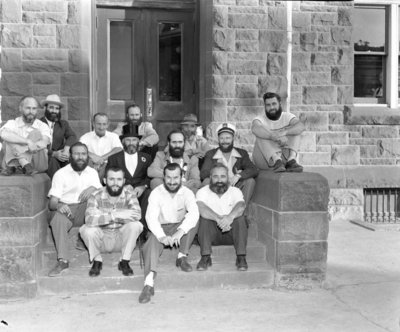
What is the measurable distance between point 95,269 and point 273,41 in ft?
15.9

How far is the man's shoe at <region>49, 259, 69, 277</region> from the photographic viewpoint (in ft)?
19.4

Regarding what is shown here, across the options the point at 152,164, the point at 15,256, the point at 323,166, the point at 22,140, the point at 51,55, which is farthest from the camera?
the point at 323,166

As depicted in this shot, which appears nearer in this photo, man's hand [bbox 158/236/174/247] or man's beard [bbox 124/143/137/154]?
man's hand [bbox 158/236/174/247]

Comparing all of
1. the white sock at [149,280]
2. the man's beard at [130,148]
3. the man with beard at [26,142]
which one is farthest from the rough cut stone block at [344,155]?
the white sock at [149,280]

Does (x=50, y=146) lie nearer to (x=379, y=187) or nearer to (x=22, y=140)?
(x=22, y=140)

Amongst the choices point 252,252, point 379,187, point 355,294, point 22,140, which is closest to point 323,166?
point 379,187

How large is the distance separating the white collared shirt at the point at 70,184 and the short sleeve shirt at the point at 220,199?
3.77 ft

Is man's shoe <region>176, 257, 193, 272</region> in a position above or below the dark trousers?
below

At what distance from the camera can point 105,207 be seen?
247 inches

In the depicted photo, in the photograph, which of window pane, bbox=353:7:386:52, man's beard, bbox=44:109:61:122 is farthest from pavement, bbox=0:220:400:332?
window pane, bbox=353:7:386:52

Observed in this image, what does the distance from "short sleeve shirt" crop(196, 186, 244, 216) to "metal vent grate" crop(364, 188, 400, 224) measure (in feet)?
13.0

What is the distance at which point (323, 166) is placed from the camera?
959cm

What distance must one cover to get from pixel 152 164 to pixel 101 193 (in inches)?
37.3

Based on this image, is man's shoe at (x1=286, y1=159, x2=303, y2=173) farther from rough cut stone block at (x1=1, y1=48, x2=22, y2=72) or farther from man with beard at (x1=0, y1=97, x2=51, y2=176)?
rough cut stone block at (x1=1, y1=48, x2=22, y2=72)
